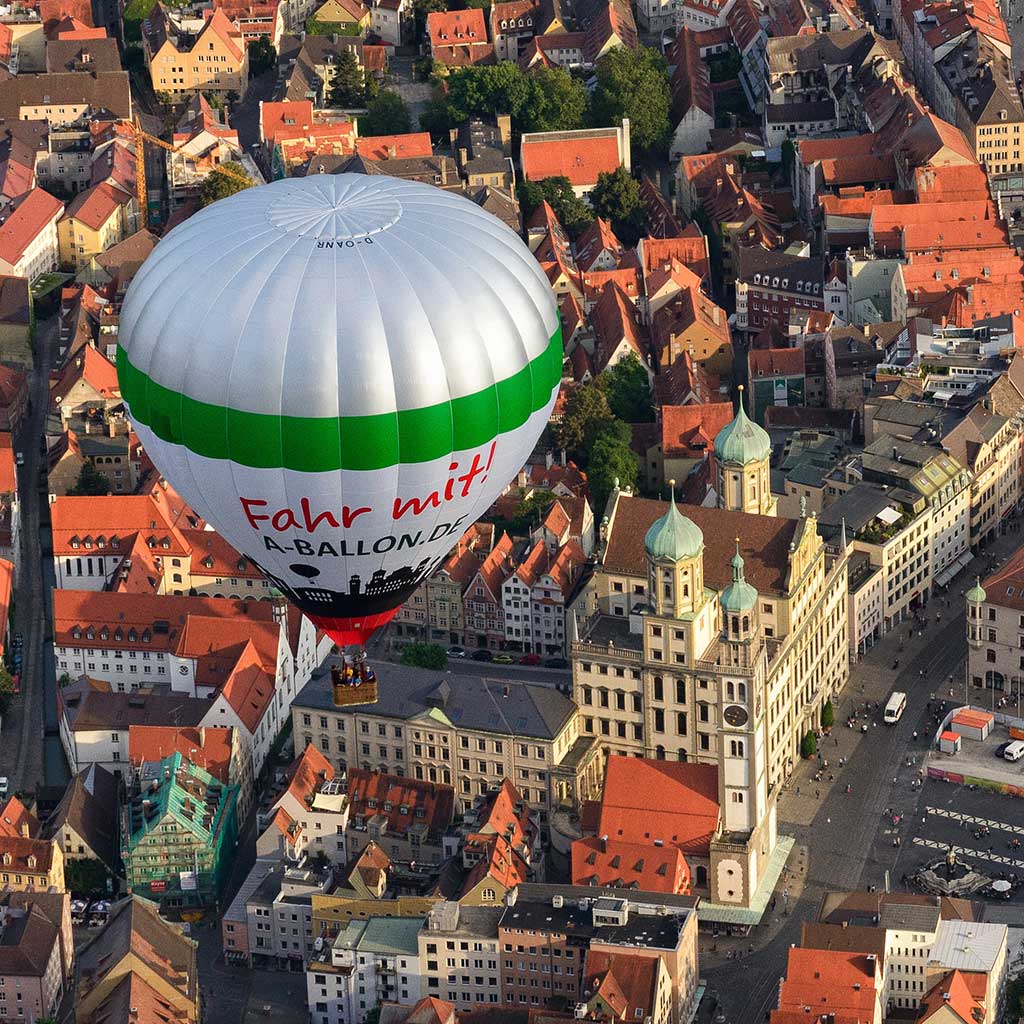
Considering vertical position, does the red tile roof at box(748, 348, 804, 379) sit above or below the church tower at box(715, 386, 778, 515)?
below

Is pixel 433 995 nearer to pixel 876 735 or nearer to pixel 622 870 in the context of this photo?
pixel 622 870

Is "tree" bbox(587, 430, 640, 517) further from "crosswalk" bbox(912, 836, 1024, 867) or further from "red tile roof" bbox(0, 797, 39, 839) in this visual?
"red tile roof" bbox(0, 797, 39, 839)

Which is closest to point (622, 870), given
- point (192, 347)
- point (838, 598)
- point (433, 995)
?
point (433, 995)

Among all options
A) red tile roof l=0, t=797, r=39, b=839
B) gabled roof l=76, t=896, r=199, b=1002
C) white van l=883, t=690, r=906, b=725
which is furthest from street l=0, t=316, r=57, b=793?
white van l=883, t=690, r=906, b=725

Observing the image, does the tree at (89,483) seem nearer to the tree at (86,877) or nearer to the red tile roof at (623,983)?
the tree at (86,877)

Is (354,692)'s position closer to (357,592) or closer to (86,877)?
(357,592)

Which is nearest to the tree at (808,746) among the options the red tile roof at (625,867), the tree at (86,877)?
the red tile roof at (625,867)

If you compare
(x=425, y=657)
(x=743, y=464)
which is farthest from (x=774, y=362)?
(x=425, y=657)
